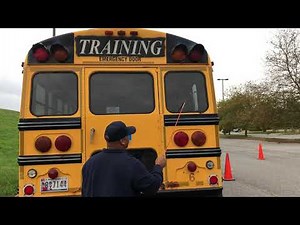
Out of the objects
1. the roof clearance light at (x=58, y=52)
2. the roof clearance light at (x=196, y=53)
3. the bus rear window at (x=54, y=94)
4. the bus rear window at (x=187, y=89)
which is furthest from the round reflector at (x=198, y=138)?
the roof clearance light at (x=58, y=52)

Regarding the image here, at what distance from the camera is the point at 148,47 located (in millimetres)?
5176

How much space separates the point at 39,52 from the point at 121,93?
1.16 metres

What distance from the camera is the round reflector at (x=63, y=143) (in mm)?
4781

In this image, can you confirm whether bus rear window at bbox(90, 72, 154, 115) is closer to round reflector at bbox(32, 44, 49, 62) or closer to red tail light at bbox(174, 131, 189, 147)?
red tail light at bbox(174, 131, 189, 147)

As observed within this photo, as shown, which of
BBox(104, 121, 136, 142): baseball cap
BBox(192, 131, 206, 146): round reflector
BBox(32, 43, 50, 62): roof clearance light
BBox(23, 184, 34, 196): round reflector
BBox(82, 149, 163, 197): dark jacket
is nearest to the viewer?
BBox(82, 149, 163, 197): dark jacket

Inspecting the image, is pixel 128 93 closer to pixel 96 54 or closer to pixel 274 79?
pixel 96 54

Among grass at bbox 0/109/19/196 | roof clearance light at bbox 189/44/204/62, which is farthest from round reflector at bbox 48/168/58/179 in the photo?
grass at bbox 0/109/19/196

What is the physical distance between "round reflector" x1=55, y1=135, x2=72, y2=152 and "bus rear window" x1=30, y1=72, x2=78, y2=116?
0.34 metres

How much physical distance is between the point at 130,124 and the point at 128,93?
456mm

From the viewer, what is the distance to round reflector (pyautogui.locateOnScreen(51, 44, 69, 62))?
4949mm

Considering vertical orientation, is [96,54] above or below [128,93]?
above

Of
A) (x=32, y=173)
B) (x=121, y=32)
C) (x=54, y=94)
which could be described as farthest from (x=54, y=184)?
(x=121, y=32)

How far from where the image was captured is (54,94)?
502 cm

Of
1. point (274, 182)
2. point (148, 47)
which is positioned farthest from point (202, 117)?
point (274, 182)
